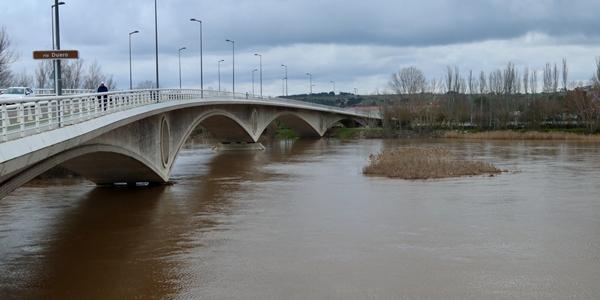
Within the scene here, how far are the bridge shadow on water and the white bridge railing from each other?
3.36 meters

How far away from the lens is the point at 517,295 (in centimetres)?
1390

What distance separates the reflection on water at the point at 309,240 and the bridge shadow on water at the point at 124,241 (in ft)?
0.17

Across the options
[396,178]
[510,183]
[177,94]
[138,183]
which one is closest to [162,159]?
[138,183]

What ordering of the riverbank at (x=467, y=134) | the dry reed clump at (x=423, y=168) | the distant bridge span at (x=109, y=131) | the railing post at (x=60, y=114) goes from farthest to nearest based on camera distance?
the riverbank at (x=467, y=134), the dry reed clump at (x=423, y=168), the railing post at (x=60, y=114), the distant bridge span at (x=109, y=131)

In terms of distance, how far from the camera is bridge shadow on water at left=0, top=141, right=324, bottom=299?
49.6 feet

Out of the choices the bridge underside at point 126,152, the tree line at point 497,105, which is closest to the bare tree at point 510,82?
the tree line at point 497,105

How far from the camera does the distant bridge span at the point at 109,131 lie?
15.3 m

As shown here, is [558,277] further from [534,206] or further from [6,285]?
[6,285]

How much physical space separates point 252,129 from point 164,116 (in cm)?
2959

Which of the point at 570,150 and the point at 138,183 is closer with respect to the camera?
the point at 138,183

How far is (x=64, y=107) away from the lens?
65.2ft

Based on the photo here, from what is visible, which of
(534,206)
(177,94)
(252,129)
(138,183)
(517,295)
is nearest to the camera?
(517,295)

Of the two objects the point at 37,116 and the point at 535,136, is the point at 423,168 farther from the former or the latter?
the point at 535,136

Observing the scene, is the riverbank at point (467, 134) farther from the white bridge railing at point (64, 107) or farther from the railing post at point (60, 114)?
the railing post at point (60, 114)
